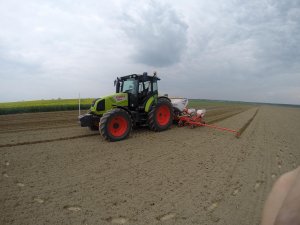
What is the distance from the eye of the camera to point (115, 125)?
27.7 feet

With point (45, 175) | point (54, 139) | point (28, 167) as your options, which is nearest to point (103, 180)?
point (45, 175)

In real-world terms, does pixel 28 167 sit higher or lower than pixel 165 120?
lower

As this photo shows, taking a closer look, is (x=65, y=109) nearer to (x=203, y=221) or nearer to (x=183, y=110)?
(x=183, y=110)

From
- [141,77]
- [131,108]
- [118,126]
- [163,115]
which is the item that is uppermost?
[141,77]

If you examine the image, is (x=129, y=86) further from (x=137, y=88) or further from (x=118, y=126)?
(x=118, y=126)

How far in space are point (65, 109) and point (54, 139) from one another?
49.4 feet

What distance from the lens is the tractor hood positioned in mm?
8961

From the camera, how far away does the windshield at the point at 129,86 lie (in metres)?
9.82

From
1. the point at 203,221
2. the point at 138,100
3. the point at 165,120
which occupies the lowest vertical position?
the point at 203,221

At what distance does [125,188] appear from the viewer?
4.46 m

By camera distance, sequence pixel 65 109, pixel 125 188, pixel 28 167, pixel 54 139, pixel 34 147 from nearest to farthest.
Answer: pixel 125 188
pixel 28 167
pixel 34 147
pixel 54 139
pixel 65 109

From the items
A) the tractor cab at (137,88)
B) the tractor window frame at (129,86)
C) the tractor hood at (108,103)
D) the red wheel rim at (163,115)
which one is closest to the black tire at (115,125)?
Answer: the tractor hood at (108,103)

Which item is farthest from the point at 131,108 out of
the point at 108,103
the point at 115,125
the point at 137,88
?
the point at 115,125

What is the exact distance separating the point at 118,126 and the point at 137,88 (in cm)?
209
